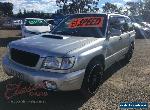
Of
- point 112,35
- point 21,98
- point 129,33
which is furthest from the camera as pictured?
point 129,33

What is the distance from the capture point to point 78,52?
4934 millimetres

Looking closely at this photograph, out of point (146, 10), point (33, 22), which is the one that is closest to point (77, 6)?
point (33, 22)

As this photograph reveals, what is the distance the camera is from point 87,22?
6.45m

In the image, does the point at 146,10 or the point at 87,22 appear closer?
the point at 87,22

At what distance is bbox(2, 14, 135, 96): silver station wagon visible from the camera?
15.6 feet

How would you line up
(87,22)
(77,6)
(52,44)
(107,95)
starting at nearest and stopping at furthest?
(52,44) < (107,95) < (87,22) < (77,6)

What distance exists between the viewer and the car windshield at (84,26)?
617cm

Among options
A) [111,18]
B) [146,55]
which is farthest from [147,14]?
[111,18]

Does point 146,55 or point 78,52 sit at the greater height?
point 78,52

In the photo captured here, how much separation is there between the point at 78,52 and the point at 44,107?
4.02 feet

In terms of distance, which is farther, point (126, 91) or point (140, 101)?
point (126, 91)

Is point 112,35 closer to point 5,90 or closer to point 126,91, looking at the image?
point 126,91

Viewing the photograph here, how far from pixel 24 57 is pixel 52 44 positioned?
0.60m

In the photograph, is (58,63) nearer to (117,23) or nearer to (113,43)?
(113,43)
